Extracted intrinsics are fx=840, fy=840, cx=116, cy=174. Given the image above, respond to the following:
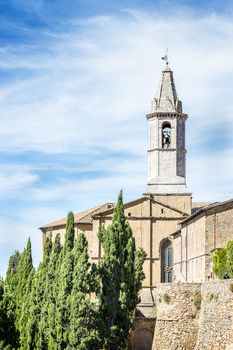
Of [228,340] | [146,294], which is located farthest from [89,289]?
[146,294]

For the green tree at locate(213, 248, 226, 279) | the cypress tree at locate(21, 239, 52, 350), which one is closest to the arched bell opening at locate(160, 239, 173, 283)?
the green tree at locate(213, 248, 226, 279)

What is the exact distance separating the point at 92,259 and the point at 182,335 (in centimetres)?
2815

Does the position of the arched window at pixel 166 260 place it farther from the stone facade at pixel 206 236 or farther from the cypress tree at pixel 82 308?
the cypress tree at pixel 82 308

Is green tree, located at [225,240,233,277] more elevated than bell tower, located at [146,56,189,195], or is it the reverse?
bell tower, located at [146,56,189,195]

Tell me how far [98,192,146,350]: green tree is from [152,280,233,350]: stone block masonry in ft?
9.65

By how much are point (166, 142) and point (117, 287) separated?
28.0 m

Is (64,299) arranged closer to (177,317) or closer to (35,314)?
(35,314)

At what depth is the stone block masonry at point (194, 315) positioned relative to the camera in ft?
130

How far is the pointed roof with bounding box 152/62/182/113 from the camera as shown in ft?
244

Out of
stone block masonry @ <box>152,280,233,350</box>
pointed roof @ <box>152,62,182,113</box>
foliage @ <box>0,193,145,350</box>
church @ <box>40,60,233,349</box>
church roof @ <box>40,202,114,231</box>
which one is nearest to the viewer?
stone block masonry @ <box>152,280,233,350</box>

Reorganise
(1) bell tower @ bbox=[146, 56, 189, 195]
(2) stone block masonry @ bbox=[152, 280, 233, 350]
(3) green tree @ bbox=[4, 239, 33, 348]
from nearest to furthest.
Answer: (2) stone block masonry @ bbox=[152, 280, 233, 350], (3) green tree @ bbox=[4, 239, 33, 348], (1) bell tower @ bbox=[146, 56, 189, 195]

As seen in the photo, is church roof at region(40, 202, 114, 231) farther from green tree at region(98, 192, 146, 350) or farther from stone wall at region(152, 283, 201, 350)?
stone wall at region(152, 283, 201, 350)

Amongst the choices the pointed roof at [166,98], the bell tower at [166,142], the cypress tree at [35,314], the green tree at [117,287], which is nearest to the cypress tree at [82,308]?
the green tree at [117,287]

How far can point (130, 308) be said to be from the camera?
162ft
